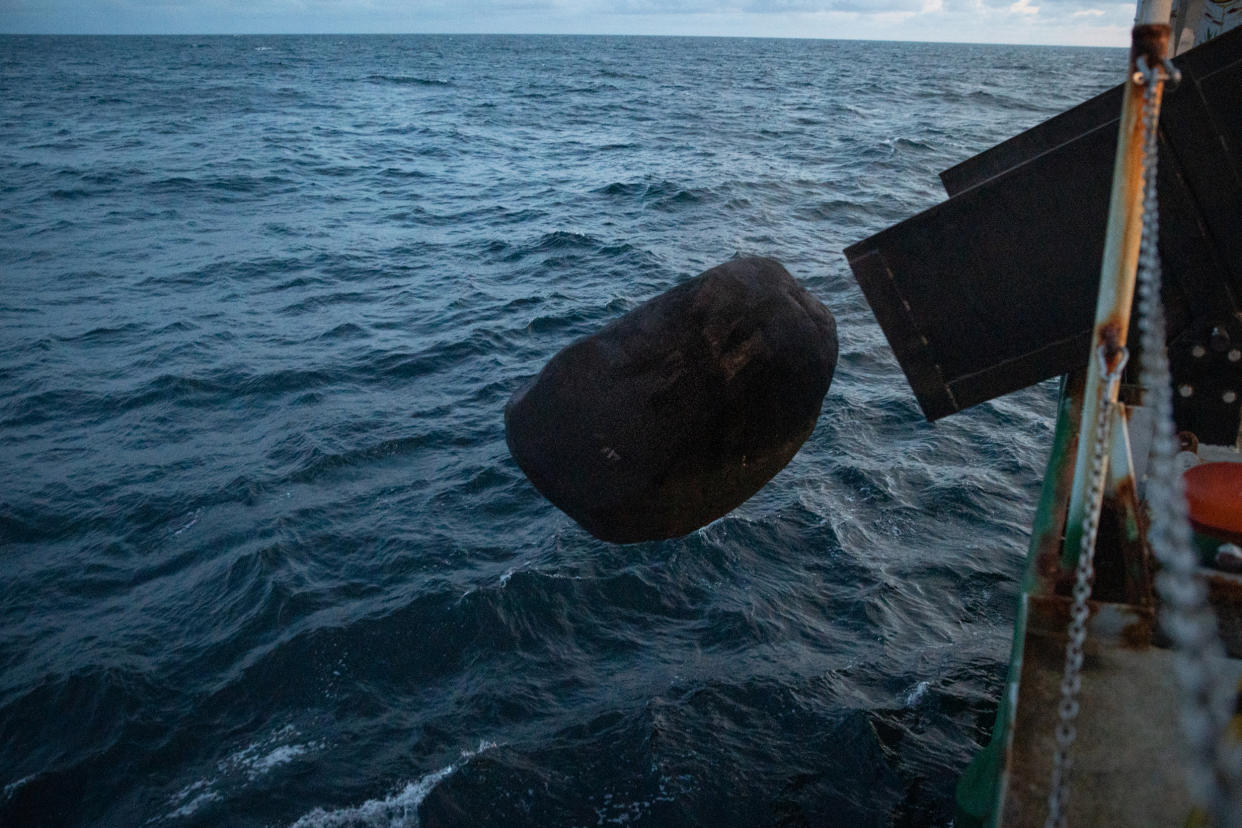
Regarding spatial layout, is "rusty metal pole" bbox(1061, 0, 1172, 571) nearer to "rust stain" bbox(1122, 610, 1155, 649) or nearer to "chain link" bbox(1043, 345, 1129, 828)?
"chain link" bbox(1043, 345, 1129, 828)

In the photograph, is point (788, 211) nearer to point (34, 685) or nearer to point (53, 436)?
point (53, 436)

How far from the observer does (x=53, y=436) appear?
33.9ft

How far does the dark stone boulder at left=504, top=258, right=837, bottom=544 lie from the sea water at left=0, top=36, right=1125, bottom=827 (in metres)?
2.10

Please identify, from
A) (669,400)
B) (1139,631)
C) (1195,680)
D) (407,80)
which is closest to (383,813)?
(669,400)

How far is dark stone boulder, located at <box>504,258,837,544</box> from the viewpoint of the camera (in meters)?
4.43

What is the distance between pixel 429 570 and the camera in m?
7.73

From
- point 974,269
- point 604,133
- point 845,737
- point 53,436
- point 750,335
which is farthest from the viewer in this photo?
point 604,133

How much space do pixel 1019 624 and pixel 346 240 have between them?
747 inches

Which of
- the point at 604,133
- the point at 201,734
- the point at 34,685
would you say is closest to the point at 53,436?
the point at 34,685

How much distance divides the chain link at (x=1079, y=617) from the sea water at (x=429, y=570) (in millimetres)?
2676

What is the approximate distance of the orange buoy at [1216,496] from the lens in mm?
3705

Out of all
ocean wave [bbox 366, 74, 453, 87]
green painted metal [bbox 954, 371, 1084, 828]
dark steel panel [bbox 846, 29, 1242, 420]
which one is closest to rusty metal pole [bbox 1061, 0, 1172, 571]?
green painted metal [bbox 954, 371, 1084, 828]

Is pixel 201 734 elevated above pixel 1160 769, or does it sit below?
below

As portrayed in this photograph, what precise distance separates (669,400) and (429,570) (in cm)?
407
